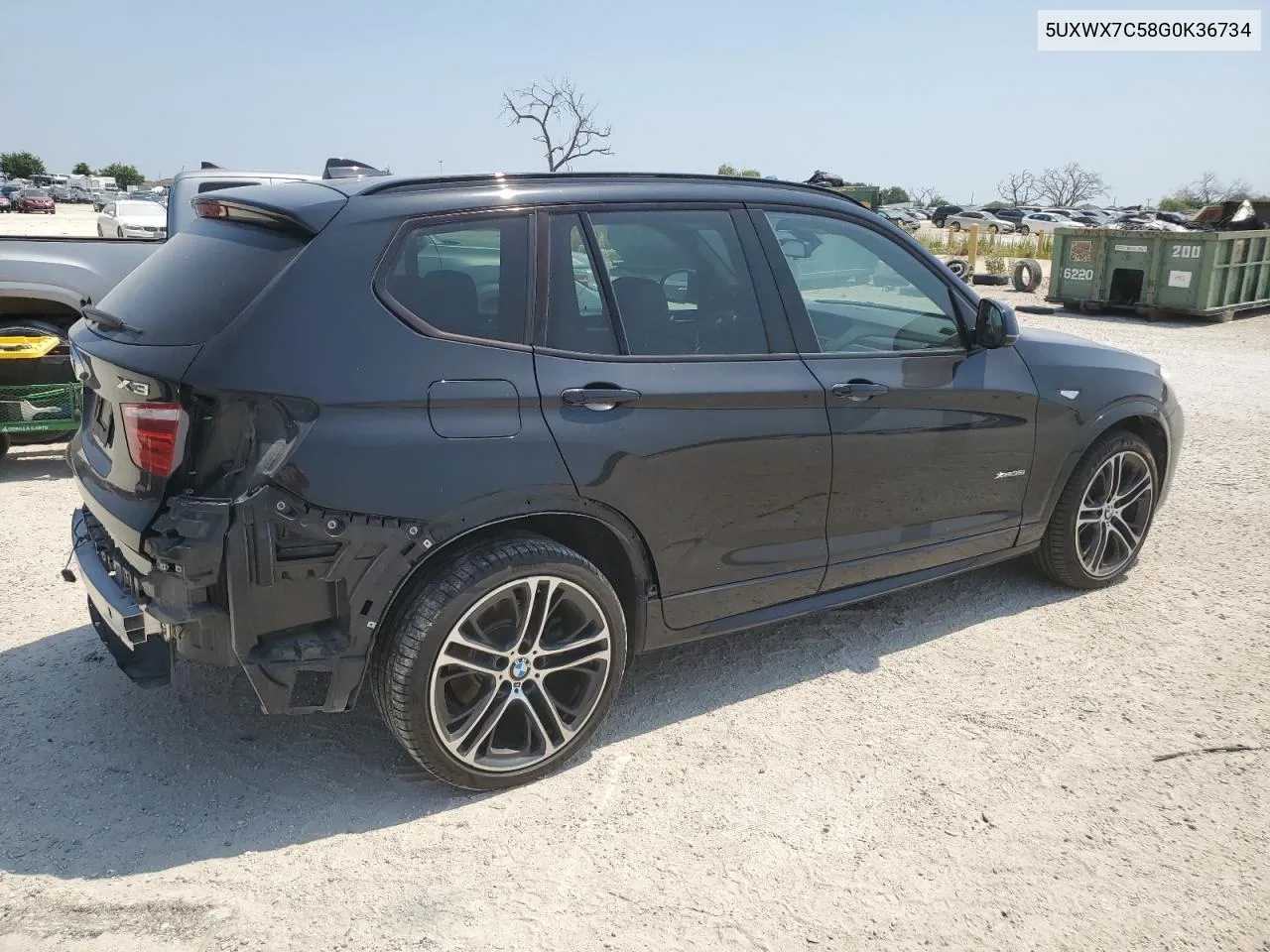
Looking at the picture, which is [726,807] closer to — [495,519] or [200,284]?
[495,519]

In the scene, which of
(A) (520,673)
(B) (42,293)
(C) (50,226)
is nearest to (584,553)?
(A) (520,673)

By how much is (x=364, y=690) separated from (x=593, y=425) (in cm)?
162

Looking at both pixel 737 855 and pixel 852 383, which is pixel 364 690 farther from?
pixel 852 383

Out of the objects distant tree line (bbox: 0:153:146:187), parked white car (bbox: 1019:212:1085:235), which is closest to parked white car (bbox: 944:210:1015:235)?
parked white car (bbox: 1019:212:1085:235)

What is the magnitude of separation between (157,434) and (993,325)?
3147 millimetres

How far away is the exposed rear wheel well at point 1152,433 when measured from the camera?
479 centimetres

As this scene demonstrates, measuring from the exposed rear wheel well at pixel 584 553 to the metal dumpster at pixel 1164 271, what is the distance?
48.7ft

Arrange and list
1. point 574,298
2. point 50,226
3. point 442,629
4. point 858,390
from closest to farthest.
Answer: point 442,629 < point 574,298 < point 858,390 < point 50,226

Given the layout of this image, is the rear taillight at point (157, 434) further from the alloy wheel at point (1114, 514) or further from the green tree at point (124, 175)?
the green tree at point (124, 175)

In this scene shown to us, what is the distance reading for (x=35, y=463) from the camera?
6.97m

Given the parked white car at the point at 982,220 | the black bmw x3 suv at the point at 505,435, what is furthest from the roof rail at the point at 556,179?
the parked white car at the point at 982,220

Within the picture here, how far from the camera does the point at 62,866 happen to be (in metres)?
2.80

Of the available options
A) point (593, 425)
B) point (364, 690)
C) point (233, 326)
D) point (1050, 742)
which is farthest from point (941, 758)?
point (233, 326)

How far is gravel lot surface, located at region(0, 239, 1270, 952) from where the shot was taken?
263 centimetres
